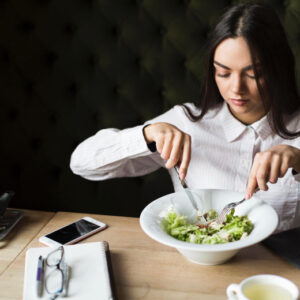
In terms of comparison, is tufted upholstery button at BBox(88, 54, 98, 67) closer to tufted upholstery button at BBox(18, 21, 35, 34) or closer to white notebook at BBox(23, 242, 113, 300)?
tufted upholstery button at BBox(18, 21, 35, 34)

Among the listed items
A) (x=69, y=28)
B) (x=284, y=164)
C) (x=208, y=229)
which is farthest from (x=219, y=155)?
(x=69, y=28)

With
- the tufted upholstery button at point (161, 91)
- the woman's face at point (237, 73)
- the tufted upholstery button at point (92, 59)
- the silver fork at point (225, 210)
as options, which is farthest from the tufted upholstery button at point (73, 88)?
the silver fork at point (225, 210)

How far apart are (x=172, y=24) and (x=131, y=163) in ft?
2.13

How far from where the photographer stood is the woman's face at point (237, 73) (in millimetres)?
1212

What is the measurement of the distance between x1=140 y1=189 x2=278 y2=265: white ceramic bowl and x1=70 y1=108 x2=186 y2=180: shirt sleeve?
0.28m

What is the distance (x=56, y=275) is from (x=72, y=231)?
0.87 ft

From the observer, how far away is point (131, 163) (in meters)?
1.62

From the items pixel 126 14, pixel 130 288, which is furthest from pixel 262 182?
pixel 126 14

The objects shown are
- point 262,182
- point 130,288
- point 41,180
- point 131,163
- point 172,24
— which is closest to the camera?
point 130,288

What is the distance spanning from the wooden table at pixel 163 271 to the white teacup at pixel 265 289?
12 cm

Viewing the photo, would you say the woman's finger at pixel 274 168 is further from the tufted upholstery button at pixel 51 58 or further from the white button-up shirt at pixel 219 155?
the tufted upholstery button at pixel 51 58

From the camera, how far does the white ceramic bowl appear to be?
89 centimetres

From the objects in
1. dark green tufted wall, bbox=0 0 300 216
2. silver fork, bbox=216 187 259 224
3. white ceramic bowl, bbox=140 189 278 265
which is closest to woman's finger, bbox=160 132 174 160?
white ceramic bowl, bbox=140 189 278 265

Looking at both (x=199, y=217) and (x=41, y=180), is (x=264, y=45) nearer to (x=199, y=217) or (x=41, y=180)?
(x=199, y=217)
